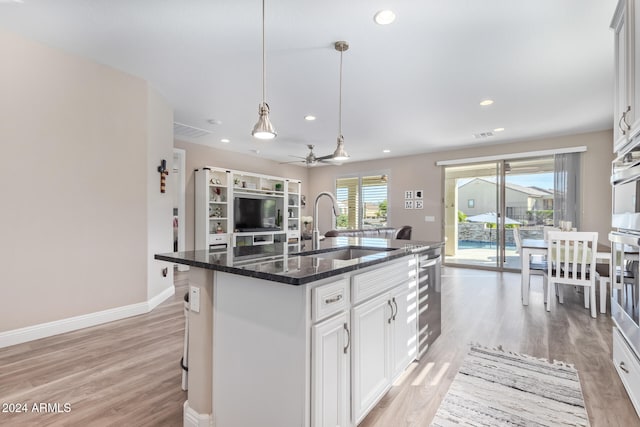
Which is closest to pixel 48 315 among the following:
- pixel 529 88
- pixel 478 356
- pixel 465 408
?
pixel 465 408

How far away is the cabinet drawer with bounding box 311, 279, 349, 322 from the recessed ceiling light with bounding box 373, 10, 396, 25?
6.42 ft

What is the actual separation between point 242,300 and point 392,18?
224cm

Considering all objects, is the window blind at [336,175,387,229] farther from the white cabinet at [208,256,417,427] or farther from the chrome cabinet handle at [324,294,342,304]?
the chrome cabinet handle at [324,294,342,304]

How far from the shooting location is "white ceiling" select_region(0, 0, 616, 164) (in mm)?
2207

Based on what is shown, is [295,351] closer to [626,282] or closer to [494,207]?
[626,282]

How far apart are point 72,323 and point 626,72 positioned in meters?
4.84

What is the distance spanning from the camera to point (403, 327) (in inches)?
80.5

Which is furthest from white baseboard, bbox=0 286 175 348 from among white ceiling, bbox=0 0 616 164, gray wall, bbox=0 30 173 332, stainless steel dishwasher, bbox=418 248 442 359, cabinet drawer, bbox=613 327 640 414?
cabinet drawer, bbox=613 327 640 414

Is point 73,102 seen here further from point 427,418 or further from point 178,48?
point 427,418

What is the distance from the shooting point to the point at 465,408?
1.78 m

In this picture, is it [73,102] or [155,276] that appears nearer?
[73,102]

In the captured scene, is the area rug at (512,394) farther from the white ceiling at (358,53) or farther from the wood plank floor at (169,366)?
the white ceiling at (358,53)

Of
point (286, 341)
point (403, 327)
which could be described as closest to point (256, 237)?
point (403, 327)

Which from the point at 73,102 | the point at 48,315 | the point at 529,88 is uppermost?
the point at 529,88
